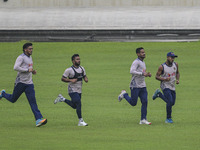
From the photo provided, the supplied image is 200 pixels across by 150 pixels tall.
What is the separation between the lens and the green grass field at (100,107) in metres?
11.7

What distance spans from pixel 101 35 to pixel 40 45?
2719 millimetres

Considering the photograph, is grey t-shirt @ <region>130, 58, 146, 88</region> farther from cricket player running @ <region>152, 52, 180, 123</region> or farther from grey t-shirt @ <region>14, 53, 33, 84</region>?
grey t-shirt @ <region>14, 53, 33, 84</region>

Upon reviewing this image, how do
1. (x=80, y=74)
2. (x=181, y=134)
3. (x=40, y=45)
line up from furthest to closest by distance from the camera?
(x=40, y=45) → (x=80, y=74) → (x=181, y=134)

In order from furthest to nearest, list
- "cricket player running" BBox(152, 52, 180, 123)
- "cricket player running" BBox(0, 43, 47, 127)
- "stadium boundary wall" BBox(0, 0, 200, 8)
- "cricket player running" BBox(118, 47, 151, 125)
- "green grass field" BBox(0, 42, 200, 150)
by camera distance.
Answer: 1. "stadium boundary wall" BBox(0, 0, 200, 8)
2. "cricket player running" BBox(152, 52, 180, 123)
3. "cricket player running" BBox(118, 47, 151, 125)
4. "cricket player running" BBox(0, 43, 47, 127)
5. "green grass field" BBox(0, 42, 200, 150)

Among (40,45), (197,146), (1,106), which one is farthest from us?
(40,45)

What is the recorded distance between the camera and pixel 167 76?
13891 millimetres

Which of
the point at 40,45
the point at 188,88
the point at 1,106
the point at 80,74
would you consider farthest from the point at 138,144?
the point at 40,45

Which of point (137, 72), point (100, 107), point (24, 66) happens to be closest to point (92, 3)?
point (100, 107)

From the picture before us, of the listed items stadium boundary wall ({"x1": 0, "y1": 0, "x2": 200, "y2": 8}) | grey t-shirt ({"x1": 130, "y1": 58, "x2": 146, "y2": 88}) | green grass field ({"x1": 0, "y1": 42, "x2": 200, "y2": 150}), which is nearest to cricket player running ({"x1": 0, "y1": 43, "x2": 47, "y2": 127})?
green grass field ({"x1": 0, "y1": 42, "x2": 200, "y2": 150})

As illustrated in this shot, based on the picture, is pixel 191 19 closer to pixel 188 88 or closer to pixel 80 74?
pixel 188 88

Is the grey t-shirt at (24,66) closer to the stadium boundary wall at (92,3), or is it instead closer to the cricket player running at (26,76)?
the cricket player running at (26,76)

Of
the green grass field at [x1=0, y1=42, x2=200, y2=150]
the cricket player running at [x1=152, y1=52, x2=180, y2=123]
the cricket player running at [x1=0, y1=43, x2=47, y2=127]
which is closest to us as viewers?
the green grass field at [x1=0, y1=42, x2=200, y2=150]

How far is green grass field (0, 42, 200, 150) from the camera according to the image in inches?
460

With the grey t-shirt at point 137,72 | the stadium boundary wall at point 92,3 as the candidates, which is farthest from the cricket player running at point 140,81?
the stadium boundary wall at point 92,3
